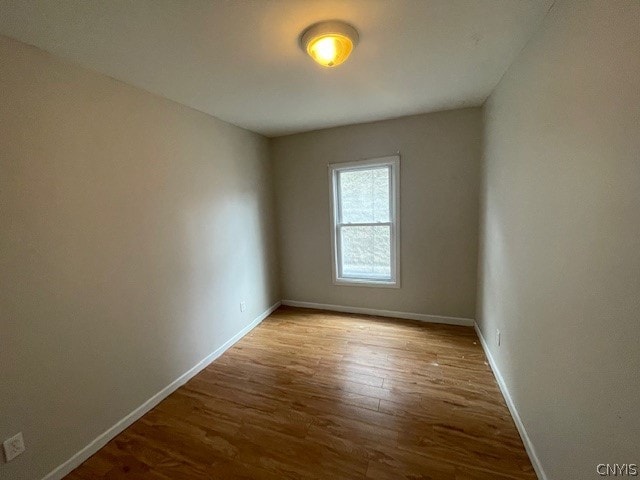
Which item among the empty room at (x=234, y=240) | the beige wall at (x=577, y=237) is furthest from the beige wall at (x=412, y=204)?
the beige wall at (x=577, y=237)

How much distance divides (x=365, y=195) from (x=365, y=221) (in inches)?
12.9

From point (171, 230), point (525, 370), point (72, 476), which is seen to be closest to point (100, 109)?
point (171, 230)

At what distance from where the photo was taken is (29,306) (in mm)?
1374

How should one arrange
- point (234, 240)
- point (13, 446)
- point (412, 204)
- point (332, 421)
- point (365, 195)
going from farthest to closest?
point (365, 195), point (412, 204), point (234, 240), point (332, 421), point (13, 446)

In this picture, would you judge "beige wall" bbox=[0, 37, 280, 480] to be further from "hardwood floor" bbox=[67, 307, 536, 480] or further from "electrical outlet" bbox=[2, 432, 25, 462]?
"hardwood floor" bbox=[67, 307, 536, 480]

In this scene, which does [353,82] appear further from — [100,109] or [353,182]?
[100,109]

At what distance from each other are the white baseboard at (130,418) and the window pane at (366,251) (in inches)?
65.5

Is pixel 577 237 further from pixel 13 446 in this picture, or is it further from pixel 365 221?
pixel 13 446

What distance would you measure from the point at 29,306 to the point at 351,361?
7.39ft

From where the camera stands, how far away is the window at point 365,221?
10.5 ft

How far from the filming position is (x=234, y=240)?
2.96m

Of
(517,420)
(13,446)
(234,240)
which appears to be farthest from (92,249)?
(517,420)

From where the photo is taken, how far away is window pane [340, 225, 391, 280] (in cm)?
335

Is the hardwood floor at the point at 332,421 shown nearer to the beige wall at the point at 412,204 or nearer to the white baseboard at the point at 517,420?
the white baseboard at the point at 517,420
